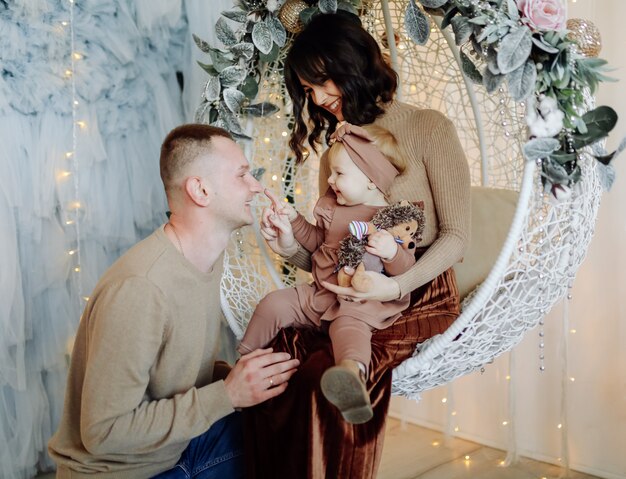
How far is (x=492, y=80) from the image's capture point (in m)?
1.50

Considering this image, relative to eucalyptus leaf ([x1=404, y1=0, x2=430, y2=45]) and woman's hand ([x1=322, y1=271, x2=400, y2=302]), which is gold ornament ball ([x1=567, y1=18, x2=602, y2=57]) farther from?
woman's hand ([x1=322, y1=271, x2=400, y2=302])

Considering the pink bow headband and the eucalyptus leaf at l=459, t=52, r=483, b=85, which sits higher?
the eucalyptus leaf at l=459, t=52, r=483, b=85

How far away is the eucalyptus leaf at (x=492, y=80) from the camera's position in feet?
4.92

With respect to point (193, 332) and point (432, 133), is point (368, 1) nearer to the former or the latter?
point (432, 133)

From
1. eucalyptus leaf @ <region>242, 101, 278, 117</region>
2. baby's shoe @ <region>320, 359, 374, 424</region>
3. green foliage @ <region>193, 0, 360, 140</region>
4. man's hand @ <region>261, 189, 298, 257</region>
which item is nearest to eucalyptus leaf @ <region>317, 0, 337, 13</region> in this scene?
green foliage @ <region>193, 0, 360, 140</region>

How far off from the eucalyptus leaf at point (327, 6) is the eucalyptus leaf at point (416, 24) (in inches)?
11.2

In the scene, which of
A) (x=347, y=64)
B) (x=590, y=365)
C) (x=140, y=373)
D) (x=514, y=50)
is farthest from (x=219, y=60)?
(x=590, y=365)

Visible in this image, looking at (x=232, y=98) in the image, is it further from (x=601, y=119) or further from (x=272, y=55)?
(x=601, y=119)

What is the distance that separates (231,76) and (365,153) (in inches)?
23.9

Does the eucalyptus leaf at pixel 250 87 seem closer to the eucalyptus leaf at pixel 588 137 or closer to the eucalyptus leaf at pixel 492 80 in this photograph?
the eucalyptus leaf at pixel 492 80

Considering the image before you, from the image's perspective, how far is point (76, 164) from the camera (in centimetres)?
239

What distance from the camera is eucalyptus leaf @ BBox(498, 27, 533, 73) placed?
146 cm

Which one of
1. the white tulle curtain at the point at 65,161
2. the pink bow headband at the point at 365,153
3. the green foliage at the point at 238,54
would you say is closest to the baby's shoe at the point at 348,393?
the pink bow headband at the point at 365,153

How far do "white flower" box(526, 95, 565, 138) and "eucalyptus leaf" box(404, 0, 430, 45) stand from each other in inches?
15.1
